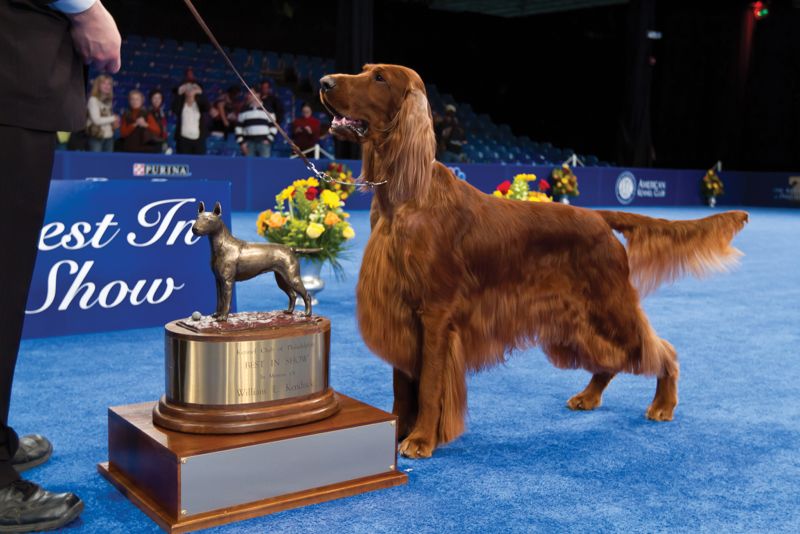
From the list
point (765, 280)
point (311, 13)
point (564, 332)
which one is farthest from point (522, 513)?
point (311, 13)

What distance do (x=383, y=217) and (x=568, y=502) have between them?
1.03m

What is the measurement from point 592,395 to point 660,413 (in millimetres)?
268

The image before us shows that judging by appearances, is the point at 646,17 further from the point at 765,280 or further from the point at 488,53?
the point at 765,280

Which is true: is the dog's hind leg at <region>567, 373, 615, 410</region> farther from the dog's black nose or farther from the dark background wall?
the dark background wall

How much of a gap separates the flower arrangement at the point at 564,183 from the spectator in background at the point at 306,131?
4.25 meters

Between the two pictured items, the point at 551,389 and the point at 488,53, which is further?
the point at 488,53

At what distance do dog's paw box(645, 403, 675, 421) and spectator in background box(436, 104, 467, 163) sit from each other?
12.1 m

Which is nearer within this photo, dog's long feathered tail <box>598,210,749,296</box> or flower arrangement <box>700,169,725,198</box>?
dog's long feathered tail <box>598,210,749,296</box>

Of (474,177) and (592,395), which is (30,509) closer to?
(592,395)

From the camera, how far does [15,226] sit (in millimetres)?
1876

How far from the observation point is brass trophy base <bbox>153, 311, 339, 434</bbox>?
6.80 ft

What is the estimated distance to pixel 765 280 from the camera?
278 inches

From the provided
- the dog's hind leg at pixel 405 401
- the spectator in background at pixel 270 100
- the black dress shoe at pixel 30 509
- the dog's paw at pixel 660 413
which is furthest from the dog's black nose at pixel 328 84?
the spectator in background at pixel 270 100

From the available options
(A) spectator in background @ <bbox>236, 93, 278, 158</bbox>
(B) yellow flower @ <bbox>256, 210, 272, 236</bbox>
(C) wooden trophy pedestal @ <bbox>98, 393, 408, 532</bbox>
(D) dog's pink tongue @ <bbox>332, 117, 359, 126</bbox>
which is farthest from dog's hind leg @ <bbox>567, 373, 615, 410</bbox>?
(A) spectator in background @ <bbox>236, 93, 278, 158</bbox>
